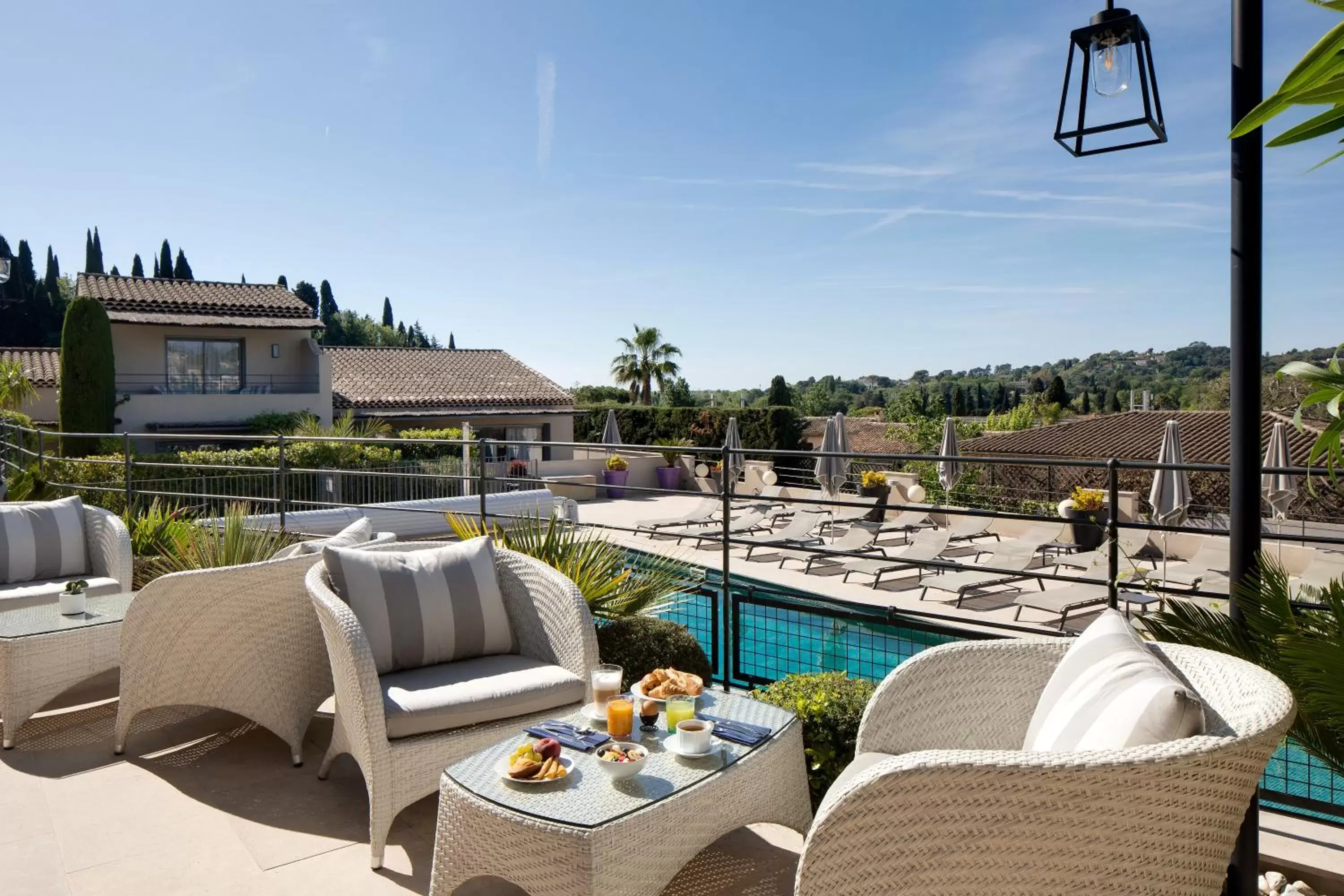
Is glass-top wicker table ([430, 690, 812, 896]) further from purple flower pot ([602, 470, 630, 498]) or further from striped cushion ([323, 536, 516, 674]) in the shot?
purple flower pot ([602, 470, 630, 498])

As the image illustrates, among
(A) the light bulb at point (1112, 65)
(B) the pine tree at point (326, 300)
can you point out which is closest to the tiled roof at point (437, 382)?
(A) the light bulb at point (1112, 65)

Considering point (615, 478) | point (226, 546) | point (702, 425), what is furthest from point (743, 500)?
point (702, 425)

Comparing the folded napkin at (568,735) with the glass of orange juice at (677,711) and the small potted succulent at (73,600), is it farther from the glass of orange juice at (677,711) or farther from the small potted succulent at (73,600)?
the small potted succulent at (73,600)

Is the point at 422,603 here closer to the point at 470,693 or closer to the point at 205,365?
the point at 470,693

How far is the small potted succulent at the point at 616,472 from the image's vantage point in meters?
18.2

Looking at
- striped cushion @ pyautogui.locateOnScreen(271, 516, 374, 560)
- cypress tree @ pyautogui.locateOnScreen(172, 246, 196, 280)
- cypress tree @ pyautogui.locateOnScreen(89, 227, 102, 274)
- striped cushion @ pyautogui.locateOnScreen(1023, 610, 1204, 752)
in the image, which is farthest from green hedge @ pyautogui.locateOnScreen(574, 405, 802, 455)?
cypress tree @ pyautogui.locateOnScreen(89, 227, 102, 274)

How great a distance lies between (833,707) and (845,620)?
36.1 inches

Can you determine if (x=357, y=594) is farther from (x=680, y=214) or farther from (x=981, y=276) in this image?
(x=981, y=276)

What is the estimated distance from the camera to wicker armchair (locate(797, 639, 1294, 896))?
1.48 metres

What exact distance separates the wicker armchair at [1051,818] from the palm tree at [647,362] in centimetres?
3155

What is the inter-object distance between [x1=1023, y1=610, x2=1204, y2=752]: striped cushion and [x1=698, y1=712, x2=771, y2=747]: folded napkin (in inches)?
26.0

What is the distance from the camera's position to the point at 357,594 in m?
3.07

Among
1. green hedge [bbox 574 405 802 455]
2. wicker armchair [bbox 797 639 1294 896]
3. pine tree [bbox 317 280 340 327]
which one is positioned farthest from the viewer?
pine tree [bbox 317 280 340 327]

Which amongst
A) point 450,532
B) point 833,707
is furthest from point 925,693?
point 450,532
